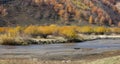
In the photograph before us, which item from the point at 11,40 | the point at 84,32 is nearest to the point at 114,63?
the point at 11,40

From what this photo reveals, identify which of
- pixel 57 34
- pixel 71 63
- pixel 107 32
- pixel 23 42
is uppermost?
pixel 71 63

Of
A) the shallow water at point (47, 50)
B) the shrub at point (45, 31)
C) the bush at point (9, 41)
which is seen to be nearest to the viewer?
the shallow water at point (47, 50)

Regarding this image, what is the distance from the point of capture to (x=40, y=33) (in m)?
120

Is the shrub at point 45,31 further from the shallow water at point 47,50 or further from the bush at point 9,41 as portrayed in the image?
the shallow water at point 47,50

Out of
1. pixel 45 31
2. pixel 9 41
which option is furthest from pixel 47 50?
pixel 45 31

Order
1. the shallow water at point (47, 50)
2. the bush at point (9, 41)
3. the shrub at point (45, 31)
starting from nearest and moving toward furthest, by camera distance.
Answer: the shallow water at point (47, 50), the bush at point (9, 41), the shrub at point (45, 31)

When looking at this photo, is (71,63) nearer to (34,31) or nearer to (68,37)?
(68,37)

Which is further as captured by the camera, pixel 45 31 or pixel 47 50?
pixel 45 31

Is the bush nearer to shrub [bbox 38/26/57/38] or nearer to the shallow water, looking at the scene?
the shallow water

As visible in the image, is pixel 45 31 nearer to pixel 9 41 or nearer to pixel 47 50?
pixel 9 41

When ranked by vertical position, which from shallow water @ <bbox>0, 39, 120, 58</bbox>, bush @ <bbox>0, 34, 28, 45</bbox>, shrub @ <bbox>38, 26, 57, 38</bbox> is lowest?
shrub @ <bbox>38, 26, 57, 38</bbox>

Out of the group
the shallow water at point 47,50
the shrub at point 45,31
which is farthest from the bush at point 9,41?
the shrub at point 45,31

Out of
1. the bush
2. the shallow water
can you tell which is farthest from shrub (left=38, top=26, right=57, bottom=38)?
the shallow water

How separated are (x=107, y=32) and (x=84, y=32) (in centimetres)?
1606
